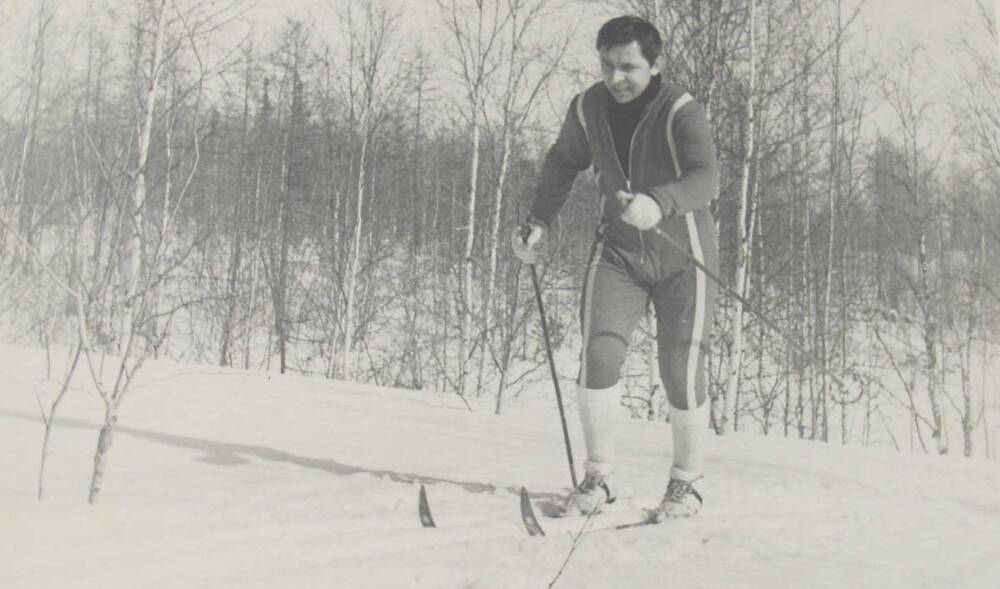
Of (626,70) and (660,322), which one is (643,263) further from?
(626,70)

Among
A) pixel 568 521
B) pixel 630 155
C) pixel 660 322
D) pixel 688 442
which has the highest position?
pixel 630 155

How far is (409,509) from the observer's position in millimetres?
1844

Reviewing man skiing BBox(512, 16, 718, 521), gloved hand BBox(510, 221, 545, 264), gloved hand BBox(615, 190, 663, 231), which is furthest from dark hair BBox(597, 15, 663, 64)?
gloved hand BBox(510, 221, 545, 264)

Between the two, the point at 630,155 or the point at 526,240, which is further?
the point at 526,240

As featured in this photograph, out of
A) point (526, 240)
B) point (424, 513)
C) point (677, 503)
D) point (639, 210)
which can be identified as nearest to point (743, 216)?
point (526, 240)

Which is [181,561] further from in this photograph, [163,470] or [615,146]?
[615,146]

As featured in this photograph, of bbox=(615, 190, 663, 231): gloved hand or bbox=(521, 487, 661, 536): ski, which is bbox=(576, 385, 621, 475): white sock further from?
bbox=(615, 190, 663, 231): gloved hand

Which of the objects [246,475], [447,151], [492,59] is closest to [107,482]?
[246,475]

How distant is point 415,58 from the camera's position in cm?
1240

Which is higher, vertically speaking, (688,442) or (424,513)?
(688,442)

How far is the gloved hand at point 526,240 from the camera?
2.26 metres

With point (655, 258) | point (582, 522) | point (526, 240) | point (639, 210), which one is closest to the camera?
point (639, 210)

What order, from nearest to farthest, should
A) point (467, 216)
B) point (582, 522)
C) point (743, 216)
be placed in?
point (582, 522), point (743, 216), point (467, 216)

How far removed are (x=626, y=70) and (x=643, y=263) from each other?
1.67 feet
